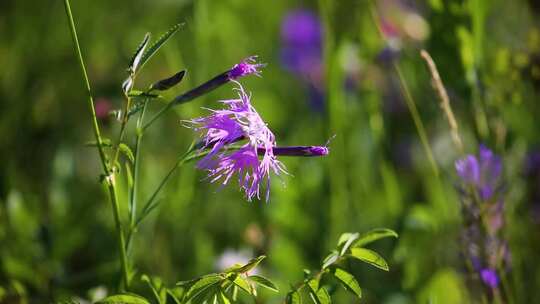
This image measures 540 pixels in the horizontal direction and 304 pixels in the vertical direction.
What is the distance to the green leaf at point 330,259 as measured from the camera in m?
0.87

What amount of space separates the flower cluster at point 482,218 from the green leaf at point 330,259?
0.31 metres

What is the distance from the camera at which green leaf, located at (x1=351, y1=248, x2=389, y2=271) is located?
83cm

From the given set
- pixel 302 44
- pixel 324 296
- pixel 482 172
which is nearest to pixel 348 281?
pixel 324 296

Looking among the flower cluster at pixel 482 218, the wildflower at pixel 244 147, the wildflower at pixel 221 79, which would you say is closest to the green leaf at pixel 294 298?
the wildflower at pixel 244 147

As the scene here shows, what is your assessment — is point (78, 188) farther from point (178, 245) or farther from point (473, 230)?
point (473, 230)

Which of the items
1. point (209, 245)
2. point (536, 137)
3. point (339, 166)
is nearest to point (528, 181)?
point (536, 137)

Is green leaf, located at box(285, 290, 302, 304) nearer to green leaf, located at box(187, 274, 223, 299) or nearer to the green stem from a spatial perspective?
green leaf, located at box(187, 274, 223, 299)

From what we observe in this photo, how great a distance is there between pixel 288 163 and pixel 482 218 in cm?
64

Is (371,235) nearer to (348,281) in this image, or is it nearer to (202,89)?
(348,281)

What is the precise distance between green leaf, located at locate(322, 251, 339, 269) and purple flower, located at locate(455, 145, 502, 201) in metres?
0.31

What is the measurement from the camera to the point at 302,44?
110 inches

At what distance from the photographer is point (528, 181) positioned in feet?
5.25

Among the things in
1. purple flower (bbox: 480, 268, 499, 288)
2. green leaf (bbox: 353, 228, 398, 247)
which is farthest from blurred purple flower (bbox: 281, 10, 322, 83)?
green leaf (bbox: 353, 228, 398, 247)

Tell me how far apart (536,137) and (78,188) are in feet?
3.85
